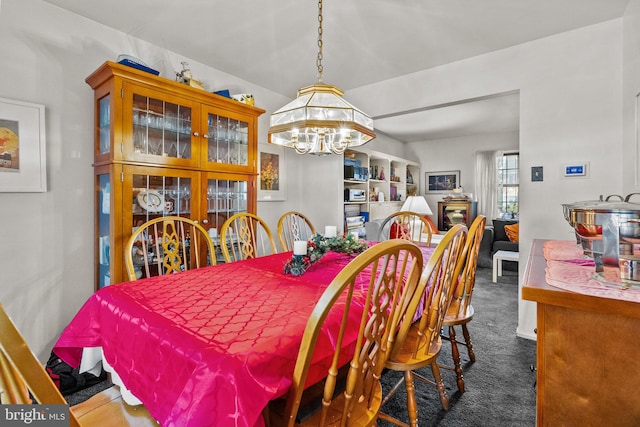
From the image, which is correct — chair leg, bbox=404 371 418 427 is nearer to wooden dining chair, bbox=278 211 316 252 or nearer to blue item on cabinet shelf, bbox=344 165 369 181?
wooden dining chair, bbox=278 211 316 252

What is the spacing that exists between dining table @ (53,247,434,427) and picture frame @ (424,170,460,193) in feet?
18.3

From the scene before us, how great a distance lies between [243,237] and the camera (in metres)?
2.42

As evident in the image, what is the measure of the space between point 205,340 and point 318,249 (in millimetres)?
951

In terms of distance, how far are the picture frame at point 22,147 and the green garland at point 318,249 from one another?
171 cm

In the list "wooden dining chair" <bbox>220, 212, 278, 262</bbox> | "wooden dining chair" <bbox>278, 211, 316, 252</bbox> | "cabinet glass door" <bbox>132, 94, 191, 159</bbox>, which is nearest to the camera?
"cabinet glass door" <bbox>132, 94, 191, 159</bbox>

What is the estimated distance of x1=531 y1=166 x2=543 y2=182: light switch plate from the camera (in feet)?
8.29

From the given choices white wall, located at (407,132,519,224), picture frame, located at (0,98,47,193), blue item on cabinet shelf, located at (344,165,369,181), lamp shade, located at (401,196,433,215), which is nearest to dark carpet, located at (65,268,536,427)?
picture frame, located at (0,98,47,193)

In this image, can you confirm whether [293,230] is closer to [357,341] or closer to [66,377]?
[66,377]

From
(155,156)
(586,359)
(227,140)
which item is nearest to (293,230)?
(227,140)

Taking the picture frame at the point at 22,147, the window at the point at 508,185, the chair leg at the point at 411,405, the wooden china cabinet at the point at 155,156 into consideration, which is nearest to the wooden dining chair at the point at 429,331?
the chair leg at the point at 411,405

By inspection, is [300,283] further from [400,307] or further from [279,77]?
[279,77]

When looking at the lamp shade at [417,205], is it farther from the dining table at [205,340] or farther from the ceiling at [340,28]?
the dining table at [205,340]

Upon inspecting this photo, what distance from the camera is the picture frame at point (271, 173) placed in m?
3.42

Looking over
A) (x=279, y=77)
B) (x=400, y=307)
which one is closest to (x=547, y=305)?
(x=400, y=307)
